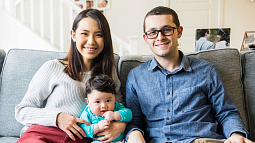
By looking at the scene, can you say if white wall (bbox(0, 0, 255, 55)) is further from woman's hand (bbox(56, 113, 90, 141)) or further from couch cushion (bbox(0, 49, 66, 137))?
woman's hand (bbox(56, 113, 90, 141))

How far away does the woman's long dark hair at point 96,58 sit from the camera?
1249 millimetres

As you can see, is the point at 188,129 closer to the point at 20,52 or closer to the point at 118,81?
the point at 118,81

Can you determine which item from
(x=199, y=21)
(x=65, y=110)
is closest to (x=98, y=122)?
(x=65, y=110)

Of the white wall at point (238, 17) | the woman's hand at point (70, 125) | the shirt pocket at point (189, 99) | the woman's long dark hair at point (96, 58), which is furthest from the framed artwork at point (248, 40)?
the white wall at point (238, 17)

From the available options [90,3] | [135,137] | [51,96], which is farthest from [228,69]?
[90,3]

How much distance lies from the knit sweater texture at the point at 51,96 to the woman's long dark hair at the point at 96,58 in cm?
5

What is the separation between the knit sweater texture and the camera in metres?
1.12

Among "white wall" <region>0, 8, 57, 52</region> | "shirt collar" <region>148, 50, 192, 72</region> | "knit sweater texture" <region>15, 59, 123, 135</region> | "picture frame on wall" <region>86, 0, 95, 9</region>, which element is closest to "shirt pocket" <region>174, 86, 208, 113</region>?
"shirt collar" <region>148, 50, 192, 72</region>

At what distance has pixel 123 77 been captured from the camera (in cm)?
145

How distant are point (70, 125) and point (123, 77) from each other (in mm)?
525

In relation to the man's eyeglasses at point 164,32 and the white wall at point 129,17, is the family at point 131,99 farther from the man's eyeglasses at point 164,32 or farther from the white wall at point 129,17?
the white wall at point 129,17

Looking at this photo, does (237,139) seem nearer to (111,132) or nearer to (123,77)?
(111,132)

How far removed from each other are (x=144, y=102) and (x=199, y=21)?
11.6ft

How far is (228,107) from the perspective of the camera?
1.16m
